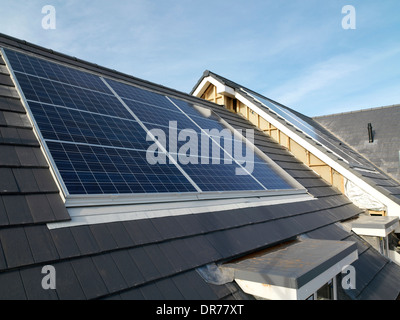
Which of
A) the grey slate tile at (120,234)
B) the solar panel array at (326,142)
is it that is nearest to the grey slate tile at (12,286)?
the grey slate tile at (120,234)

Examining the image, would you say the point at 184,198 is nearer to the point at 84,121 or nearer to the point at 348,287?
the point at 84,121

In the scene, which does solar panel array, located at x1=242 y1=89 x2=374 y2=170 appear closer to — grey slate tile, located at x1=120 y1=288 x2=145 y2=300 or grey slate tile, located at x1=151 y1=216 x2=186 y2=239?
grey slate tile, located at x1=151 y1=216 x2=186 y2=239

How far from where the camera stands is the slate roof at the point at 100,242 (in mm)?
2885

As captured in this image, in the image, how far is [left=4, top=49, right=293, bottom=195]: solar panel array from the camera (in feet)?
15.1

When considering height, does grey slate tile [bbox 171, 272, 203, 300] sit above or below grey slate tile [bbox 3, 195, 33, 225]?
below

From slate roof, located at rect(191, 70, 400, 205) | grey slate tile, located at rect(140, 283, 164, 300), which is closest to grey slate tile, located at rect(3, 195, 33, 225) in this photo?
grey slate tile, located at rect(140, 283, 164, 300)

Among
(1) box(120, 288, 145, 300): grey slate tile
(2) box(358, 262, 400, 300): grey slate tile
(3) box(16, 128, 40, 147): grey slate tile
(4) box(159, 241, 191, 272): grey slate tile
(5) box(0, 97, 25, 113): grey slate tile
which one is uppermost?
(5) box(0, 97, 25, 113): grey slate tile

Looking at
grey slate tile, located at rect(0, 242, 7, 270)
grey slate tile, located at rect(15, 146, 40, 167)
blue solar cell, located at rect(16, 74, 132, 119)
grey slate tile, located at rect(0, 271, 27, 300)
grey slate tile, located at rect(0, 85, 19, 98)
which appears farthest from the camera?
blue solar cell, located at rect(16, 74, 132, 119)

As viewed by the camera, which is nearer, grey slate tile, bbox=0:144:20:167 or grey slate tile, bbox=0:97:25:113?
grey slate tile, bbox=0:144:20:167

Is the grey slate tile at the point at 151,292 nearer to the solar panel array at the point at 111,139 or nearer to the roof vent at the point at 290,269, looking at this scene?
the roof vent at the point at 290,269

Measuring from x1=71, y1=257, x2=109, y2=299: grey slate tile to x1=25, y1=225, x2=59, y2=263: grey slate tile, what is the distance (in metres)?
0.25

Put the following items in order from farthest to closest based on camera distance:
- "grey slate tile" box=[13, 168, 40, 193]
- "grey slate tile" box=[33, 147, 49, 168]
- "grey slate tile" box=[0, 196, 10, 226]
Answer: "grey slate tile" box=[33, 147, 49, 168], "grey slate tile" box=[13, 168, 40, 193], "grey slate tile" box=[0, 196, 10, 226]

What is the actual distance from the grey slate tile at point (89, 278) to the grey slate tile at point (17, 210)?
2.58 ft
